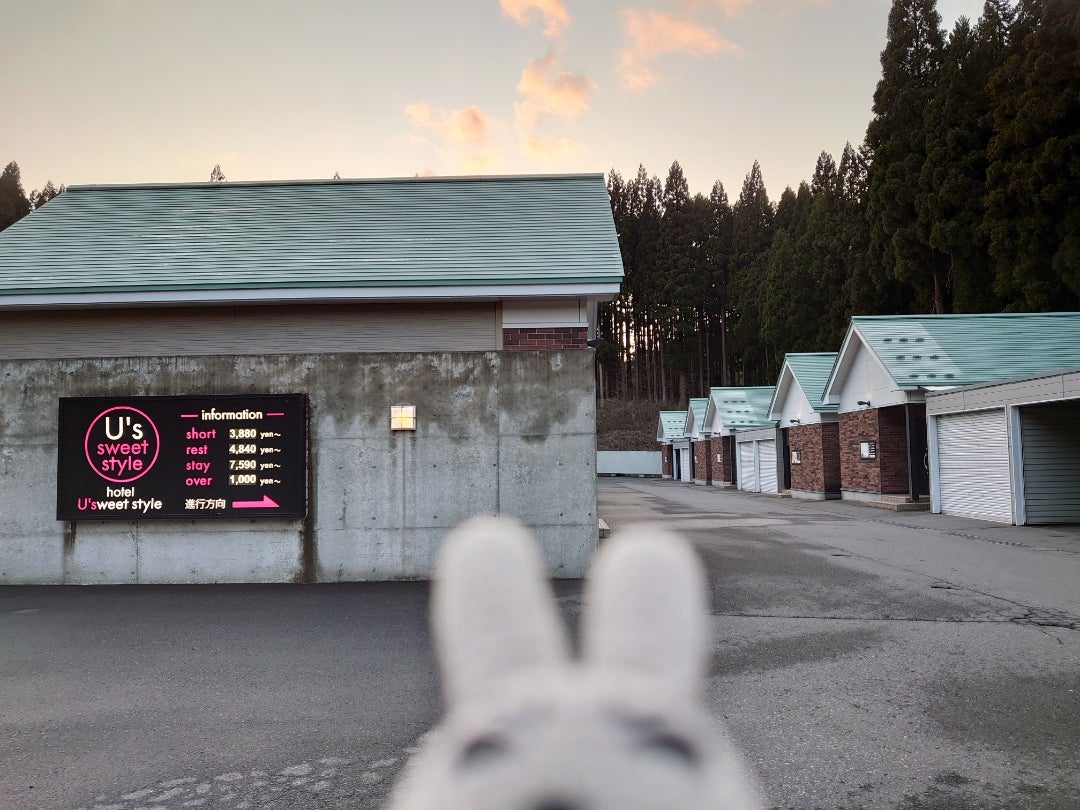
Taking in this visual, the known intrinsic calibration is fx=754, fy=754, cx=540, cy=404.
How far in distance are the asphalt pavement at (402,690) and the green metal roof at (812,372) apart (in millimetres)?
16633

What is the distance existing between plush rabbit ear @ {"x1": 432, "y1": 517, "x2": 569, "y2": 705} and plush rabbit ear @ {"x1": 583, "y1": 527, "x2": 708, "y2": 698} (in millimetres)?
33

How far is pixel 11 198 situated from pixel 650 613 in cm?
6028

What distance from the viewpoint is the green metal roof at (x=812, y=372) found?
84.7ft

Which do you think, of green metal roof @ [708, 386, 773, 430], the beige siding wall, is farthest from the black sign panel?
green metal roof @ [708, 386, 773, 430]

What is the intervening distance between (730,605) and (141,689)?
538cm

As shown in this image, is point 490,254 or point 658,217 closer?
point 490,254

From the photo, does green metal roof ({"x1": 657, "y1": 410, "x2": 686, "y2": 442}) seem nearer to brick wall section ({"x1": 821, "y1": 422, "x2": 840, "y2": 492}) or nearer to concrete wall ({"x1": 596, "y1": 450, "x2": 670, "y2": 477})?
concrete wall ({"x1": 596, "y1": 450, "x2": 670, "y2": 477})

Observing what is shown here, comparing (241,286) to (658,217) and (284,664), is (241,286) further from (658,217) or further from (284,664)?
(658,217)

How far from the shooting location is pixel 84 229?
13.3m

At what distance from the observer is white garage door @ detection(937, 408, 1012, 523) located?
15289mm

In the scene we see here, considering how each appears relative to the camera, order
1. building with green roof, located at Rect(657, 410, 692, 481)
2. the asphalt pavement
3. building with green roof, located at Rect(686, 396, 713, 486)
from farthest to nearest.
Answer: building with green roof, located at Rect(657, 410, 692, 481)
building with green roof, located at Rect(686, 396, 713, 486)
the asphalt pavement

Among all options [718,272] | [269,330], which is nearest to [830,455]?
[269,330]

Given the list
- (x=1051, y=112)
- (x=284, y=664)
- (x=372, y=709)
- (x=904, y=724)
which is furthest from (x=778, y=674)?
(x=1051, y=112)

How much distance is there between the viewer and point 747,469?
113 feet
